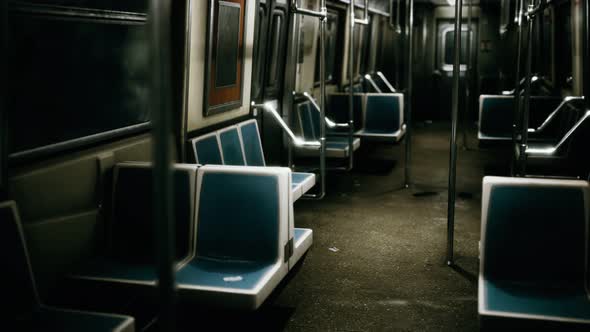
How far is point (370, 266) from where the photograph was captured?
15.2 ft

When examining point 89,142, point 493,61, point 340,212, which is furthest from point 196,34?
point 493,61

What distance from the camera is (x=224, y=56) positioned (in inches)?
204

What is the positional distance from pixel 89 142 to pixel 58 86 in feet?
1.25

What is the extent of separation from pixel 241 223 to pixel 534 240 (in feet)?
4.80

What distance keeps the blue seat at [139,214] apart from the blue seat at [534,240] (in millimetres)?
1540

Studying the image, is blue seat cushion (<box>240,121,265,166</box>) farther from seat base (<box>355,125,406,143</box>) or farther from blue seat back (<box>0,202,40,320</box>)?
seat base (<box>355,125,406,143</box>)

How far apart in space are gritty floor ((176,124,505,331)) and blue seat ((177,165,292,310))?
0.47 meters

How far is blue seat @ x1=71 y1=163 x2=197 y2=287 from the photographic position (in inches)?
134

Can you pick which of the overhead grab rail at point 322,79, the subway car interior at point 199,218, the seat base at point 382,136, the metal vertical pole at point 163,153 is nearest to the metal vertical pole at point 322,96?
the overhead grab rail at point 322,79

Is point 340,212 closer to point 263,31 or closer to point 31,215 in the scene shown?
point 263,31

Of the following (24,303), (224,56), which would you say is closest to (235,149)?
(224,56)

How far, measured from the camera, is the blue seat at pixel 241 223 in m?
3.28

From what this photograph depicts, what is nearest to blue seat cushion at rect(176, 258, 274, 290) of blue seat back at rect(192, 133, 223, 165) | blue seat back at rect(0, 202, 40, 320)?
blue seat back at rect(0, 202, 40, 320)

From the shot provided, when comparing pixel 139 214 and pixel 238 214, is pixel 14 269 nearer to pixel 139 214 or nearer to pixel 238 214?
pixel 139 214
